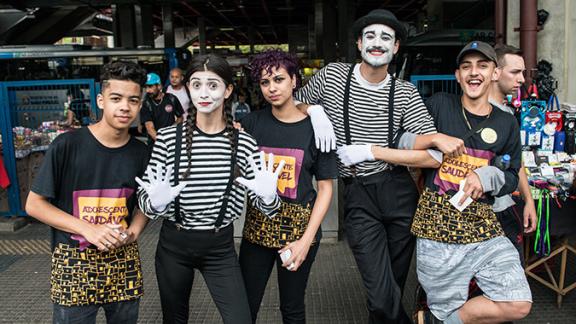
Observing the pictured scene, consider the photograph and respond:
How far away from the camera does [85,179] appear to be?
2527 millimetres

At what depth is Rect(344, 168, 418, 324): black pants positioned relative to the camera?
3.12 meters

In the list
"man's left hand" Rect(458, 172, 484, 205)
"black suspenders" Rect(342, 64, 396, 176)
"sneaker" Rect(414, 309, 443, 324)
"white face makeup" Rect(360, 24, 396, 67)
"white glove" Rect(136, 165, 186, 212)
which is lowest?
"sneaker" Rect(414, 309, 443, 324)

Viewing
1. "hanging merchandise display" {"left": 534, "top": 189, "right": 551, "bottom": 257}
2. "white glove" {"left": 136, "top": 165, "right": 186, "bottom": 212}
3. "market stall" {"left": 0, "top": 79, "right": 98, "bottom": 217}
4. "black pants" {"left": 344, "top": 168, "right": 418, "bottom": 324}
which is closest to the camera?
"white glove" {"left": 136, "top": 165, "right": 186, "bottom": 212}

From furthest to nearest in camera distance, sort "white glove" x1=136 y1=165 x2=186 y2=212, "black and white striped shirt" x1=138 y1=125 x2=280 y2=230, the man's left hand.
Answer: the man's left hand < "black and white striped shirt" x1=138 y1=125 x2=280 y2=230 < "white glove" x1=136 y1=165 x2=186 y2=212

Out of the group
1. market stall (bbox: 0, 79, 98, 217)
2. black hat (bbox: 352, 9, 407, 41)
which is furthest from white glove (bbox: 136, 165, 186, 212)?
market stall (bbox: 0, 79, 98, 217)

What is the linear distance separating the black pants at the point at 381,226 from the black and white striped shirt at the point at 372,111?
99mm

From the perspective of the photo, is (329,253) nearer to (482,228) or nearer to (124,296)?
(482,228)

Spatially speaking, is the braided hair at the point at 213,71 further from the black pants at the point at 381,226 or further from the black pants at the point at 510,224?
the black pants at the point at 510,224

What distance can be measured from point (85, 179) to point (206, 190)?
1.84ft

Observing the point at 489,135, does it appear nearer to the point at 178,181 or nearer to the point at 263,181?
the point at 263,181

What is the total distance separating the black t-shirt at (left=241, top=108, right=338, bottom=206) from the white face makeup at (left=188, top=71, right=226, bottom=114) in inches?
14.1

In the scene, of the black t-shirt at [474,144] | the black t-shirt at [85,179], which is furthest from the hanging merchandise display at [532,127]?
the black t-shirt at [85,179]

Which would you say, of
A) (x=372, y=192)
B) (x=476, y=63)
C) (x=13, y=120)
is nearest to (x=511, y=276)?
(x=372, y=192)

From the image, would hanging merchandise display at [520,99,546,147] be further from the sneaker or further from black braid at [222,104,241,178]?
black braid at [222,104,241,178]
